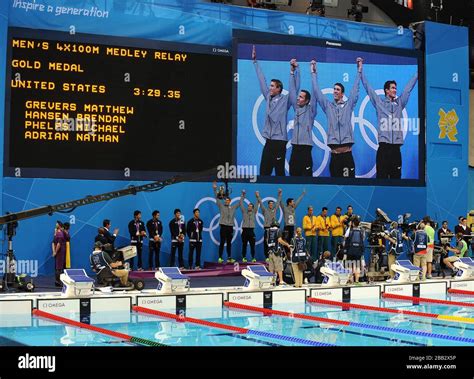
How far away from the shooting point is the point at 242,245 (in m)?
23.3

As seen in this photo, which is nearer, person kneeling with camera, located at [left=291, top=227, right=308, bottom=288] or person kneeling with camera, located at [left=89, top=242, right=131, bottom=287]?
person kneeling with camera, located at [left=89, top=242, right=131, bottom=287]

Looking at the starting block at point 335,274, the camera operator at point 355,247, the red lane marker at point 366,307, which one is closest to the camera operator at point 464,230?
the camera operator at point 355,247

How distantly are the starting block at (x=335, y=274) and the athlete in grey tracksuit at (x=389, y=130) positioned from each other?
25.6ft

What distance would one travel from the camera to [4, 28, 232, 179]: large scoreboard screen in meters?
20.0

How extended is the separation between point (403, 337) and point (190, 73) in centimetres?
1200

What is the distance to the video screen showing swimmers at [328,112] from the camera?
23859mm

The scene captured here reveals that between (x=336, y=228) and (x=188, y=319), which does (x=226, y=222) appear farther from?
(x=188, y=319)

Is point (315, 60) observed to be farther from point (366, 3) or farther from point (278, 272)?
point (278, 272)

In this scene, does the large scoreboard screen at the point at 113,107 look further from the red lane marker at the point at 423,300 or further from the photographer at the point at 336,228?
the red lane marker at the point at 423,300

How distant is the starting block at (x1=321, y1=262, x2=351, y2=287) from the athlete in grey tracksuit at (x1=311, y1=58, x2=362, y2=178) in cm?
693

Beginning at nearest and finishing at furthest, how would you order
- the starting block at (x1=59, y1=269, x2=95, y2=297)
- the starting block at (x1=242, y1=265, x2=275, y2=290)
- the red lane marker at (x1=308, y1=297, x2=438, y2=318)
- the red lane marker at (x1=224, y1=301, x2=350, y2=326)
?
the red lane marker at (x1=224, y1=301, x2=350, y2=326)
the red lane marker at (x1=308, y1=297, x2=438, y2=318)
the starting block at (x1=59, y1=269, x2=95, y2=297)
the starting block at (x1=242, y1=265, x2=275, y2=290)

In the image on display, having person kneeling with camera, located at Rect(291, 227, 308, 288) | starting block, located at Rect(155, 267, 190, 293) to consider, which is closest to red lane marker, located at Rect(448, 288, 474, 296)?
person kneeling with camera, located at Rect(291, 227, 308, 288)

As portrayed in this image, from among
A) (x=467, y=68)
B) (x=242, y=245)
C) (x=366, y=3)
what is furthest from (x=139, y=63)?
(x=467, y=68)
